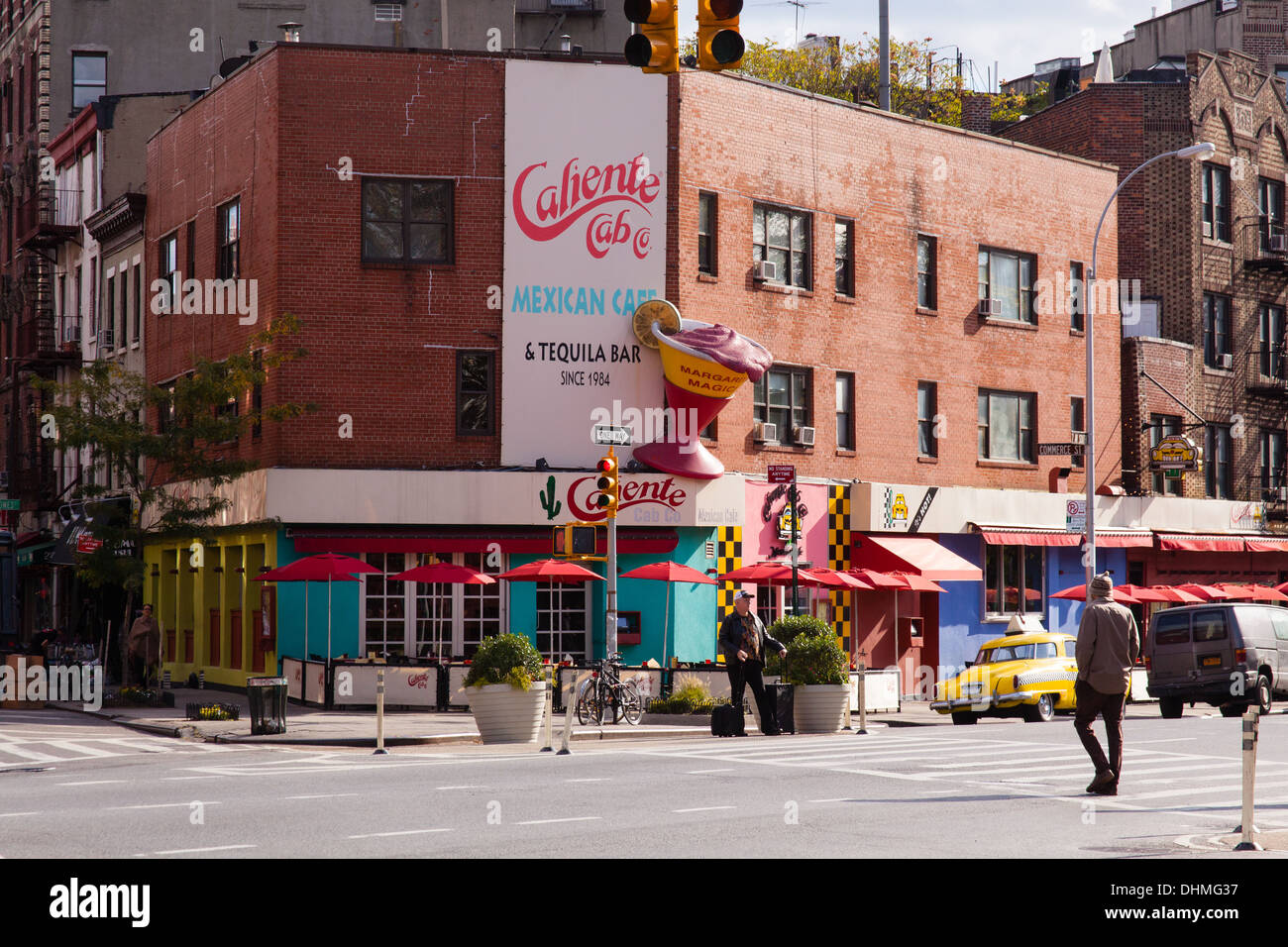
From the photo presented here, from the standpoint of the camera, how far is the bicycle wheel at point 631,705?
82.0ft

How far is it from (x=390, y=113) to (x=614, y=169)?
4.40 m

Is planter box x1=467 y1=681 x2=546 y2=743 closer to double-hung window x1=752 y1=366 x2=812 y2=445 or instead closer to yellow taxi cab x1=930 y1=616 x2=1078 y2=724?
yellow taxi cab x1=930 y1=616 x2=1078 y2=724

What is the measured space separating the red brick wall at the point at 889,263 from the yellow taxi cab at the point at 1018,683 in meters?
7.53

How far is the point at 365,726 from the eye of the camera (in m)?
25.0

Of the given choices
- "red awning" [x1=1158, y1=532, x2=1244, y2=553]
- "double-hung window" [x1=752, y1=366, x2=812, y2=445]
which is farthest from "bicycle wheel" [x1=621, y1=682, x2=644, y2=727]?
"red awning" [x1=1158, y1=532, x2=1244, y2=553]

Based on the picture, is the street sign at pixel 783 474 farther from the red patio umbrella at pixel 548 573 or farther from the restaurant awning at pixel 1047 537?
the restaurant awning at pixel 1047 537

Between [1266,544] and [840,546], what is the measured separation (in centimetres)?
1557

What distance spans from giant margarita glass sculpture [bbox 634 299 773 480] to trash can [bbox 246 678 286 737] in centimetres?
1009

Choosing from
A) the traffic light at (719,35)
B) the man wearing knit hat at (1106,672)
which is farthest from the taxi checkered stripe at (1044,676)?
the traffic light at (719,35)

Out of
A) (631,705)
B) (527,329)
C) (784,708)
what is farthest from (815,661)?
(527,329)

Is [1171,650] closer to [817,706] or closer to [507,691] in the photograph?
[817,706]

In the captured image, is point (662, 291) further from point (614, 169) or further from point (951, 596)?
point (951, 596)

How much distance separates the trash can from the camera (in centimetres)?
2359
